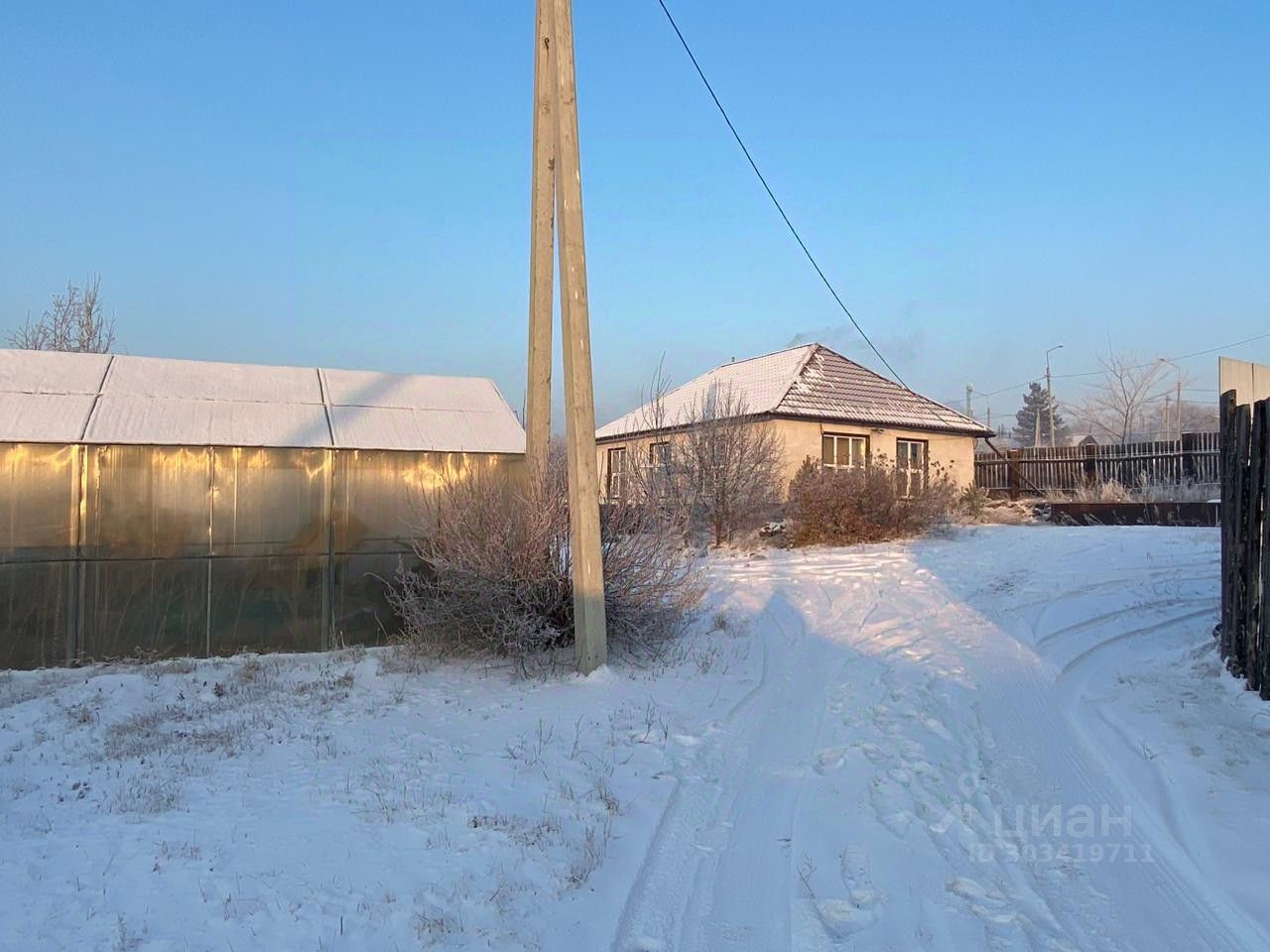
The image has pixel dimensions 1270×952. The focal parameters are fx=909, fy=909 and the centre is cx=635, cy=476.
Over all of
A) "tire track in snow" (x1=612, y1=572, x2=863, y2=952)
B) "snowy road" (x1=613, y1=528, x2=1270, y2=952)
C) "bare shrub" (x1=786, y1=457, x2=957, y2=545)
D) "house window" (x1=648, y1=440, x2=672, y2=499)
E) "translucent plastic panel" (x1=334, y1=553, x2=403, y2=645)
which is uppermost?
"house window" (x1=648, y1=440, x2=672, y2=499)

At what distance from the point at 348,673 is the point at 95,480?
3975 millimetres

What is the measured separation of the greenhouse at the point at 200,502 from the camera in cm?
1034

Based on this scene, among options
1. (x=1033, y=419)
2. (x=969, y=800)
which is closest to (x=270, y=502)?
(x=969, y=800)

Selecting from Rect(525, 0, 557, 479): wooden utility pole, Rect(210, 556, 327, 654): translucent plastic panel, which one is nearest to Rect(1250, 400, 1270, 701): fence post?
Rect(525, 0, 557, 479): wooden utility pole

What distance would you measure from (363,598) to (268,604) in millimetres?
1151

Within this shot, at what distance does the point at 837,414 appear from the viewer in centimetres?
2369

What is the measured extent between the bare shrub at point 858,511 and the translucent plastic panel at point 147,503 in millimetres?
11234

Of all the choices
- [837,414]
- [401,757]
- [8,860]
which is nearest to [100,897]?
[8,860]

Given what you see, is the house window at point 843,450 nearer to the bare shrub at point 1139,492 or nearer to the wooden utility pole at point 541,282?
the bare shrub at point 1139,492

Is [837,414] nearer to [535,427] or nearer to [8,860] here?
[535,427]

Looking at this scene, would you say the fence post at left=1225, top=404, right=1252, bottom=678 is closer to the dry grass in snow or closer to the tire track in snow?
the tire track in snow

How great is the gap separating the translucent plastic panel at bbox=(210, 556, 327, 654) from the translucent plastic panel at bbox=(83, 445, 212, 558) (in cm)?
53

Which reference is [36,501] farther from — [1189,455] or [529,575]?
[1189,455]

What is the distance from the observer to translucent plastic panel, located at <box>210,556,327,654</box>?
11.0 metres
